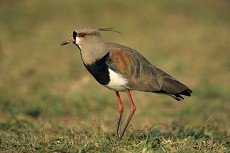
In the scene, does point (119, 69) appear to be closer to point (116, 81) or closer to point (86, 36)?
point (116, 81)

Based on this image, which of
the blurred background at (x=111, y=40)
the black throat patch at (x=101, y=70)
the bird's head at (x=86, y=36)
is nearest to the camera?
the black throat patch at (x=101, y=70)

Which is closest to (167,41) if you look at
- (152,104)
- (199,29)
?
(199,29)

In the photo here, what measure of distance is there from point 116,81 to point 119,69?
134mm

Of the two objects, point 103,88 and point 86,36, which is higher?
point 103,88

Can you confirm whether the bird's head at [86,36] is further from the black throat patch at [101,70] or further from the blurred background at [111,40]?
the blurred background at [111,40]

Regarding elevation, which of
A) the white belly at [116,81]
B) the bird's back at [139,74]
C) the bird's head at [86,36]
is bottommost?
the white belly at [116,81]

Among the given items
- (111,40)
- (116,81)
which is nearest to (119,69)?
(116,81)

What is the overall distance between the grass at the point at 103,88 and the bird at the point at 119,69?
17.1 inches

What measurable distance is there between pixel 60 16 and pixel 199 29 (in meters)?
4.21

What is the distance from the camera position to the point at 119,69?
5.40m

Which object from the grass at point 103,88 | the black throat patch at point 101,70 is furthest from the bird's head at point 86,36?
the grass at point 103,88

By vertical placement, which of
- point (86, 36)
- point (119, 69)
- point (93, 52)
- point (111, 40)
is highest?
point (111, 40)

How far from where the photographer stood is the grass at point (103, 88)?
214 inches

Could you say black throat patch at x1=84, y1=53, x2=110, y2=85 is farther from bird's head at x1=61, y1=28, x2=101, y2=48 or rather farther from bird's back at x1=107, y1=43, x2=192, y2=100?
bird's head at x1=61, y1=28, x2=101, y2=48
